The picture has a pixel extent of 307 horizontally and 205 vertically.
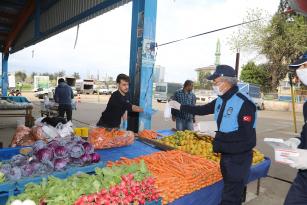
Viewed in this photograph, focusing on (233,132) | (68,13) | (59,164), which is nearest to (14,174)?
(59,164)

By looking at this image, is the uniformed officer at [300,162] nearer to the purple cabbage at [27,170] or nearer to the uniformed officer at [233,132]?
the uniformed officer at [233,132]

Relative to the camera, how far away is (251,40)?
36812mm

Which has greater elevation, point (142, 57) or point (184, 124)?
point (142, 57)

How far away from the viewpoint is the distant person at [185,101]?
716 cm

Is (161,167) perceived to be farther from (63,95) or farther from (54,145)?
(63,95)

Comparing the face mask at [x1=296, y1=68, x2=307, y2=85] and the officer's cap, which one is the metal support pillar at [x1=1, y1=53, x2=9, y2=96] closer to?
the officer's cap

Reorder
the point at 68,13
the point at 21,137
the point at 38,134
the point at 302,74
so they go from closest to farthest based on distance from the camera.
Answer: the point at 302,74 < the point at 38,134 < the point at 21,137 < the point at 68,13

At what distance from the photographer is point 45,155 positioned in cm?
311

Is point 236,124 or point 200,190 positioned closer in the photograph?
point 236,124

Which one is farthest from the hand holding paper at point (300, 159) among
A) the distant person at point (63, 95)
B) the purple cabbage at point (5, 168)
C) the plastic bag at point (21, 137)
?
the distant person at point (63, 95)

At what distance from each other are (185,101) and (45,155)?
4.50 meters

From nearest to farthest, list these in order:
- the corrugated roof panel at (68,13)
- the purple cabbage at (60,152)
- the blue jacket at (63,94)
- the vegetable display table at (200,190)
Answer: the purple cabbage at (60,152) < the vegetable display table at (200,190) < the corrugated roof panel at (68,13) < the blue jacket at (63,94)

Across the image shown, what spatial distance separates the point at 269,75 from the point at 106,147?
37.8 metres

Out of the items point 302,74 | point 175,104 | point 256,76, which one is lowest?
point 175,104
